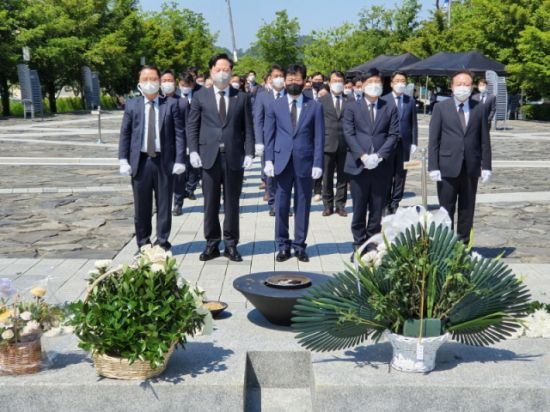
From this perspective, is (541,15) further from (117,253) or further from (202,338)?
(202,338)

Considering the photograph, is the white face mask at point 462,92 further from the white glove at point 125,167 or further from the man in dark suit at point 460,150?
the white glove at point 125,167

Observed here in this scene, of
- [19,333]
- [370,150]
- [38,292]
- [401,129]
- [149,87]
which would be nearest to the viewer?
[19,333]

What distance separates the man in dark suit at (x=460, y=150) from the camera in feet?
24.6

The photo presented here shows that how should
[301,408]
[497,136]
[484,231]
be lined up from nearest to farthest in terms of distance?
[301,408], [484,231], [497,136]

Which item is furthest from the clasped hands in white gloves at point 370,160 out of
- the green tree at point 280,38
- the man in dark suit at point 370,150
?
the green tree at point 280,38

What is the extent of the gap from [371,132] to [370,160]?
1.64ft

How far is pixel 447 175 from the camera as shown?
756 centimetres

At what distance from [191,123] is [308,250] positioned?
1904 mm

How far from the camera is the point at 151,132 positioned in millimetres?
7504

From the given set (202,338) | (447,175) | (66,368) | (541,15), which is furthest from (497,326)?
(541,15)

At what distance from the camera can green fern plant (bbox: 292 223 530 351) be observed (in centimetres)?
388

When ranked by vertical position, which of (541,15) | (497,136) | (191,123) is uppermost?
(541,15)

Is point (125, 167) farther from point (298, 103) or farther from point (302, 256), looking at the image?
point (302, 256)

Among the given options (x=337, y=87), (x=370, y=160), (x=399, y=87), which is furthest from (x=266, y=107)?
(x=399, y=87)
